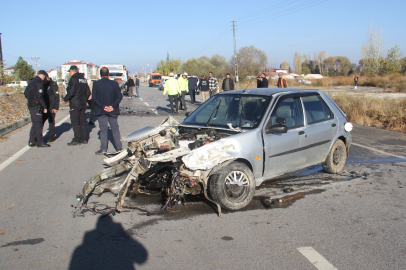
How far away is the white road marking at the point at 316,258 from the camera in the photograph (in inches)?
125

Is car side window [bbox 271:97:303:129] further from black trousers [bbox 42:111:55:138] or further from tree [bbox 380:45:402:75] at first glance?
tree [bbox 380:45:402:75]

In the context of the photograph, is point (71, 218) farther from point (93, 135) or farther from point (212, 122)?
point (93, 135)

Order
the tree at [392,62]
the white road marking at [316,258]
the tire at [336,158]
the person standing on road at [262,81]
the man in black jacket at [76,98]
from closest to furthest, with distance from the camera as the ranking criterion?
the white road marking at [316,258]
the tire at [336,158]
the man in black jacket at [76,98]
the person standing on road at [262,81]
the tree at [392,62]

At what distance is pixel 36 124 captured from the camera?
346 inches

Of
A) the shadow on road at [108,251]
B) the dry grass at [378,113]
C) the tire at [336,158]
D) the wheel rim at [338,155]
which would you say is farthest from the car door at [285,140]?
the dry grass at [378,113]

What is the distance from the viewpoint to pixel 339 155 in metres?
6.37

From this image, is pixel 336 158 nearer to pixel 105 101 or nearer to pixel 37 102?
pixel 105 101

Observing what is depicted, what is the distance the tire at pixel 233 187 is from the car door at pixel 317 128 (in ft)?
4.55

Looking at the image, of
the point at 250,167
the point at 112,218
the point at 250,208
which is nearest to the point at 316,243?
the point at 250,208

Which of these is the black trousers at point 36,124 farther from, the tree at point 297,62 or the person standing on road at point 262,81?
the tree at point 297,62

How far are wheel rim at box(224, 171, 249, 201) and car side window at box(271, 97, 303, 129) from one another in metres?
1.22

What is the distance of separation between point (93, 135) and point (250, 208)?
287 inches

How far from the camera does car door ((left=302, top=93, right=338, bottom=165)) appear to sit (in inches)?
224

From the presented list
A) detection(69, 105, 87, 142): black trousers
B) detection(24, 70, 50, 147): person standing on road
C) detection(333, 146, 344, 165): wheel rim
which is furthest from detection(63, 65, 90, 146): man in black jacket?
detection(333, 146, 344, 165): wheel rim
